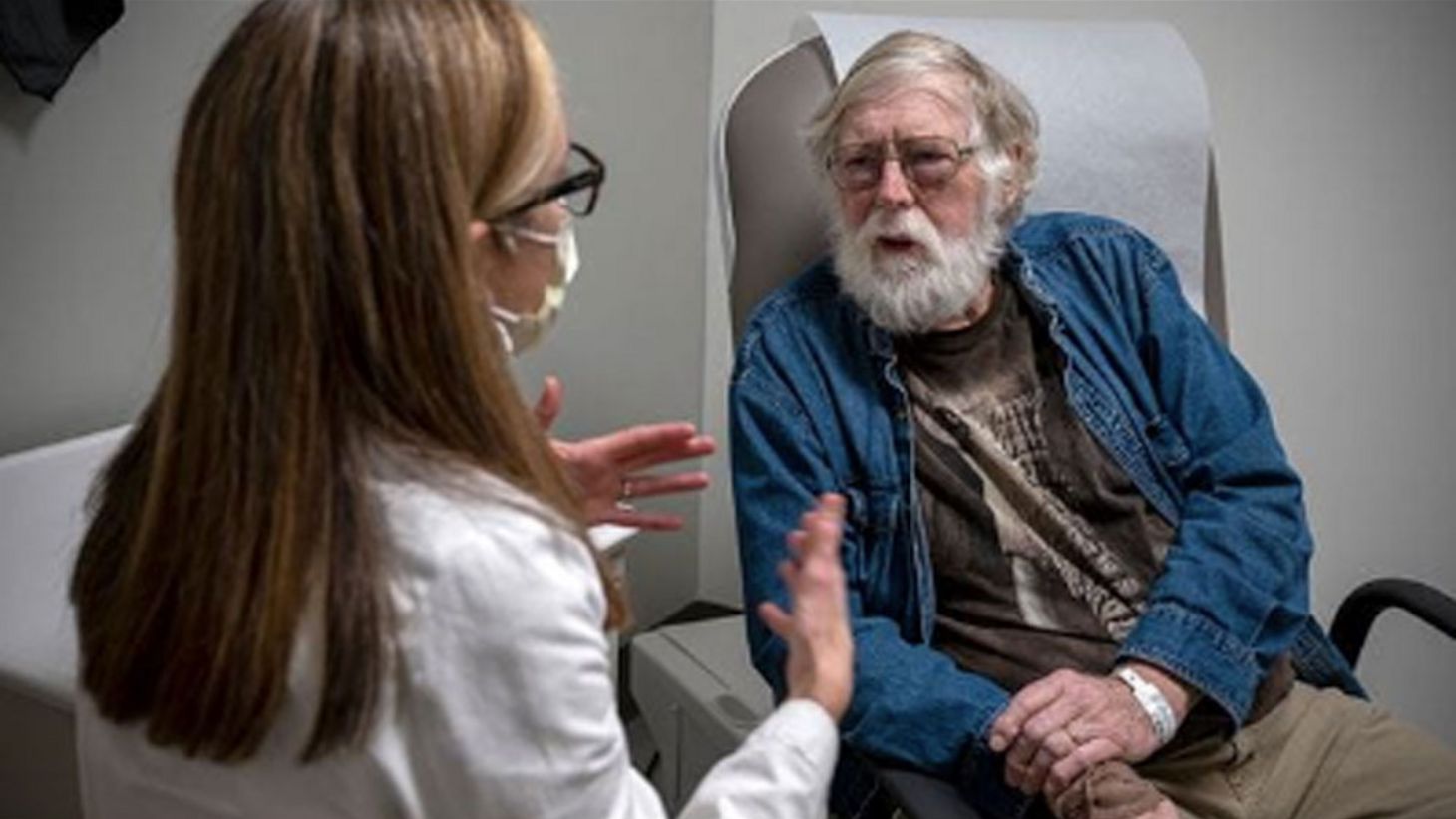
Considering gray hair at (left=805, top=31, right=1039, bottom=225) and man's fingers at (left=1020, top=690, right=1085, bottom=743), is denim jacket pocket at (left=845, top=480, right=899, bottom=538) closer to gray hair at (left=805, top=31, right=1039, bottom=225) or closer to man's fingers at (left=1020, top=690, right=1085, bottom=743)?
man's fingers at (left=1020, top=690, right=1085, bottom=743)

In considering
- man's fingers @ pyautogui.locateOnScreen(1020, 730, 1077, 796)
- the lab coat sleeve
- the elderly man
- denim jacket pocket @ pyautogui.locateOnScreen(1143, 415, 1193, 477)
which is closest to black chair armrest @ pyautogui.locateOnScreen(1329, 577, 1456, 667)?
the elderly man

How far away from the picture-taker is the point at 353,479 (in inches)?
27.5

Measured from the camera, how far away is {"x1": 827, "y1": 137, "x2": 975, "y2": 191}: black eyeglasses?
4.66 feet

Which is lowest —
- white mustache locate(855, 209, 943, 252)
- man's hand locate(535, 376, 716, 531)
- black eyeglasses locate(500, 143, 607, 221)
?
man's hand locate(535, 376, 716, 531)

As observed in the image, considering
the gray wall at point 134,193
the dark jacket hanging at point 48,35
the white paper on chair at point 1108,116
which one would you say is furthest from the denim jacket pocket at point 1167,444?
the dark jacket hanging at point 48,35

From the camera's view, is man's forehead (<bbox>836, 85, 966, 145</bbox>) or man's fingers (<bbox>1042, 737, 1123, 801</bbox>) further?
man's forehead (<bbox>836, 85, 966, 145</bbox>)

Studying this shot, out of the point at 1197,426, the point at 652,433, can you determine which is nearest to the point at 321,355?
the point at 652,433

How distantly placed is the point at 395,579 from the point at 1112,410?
0.96 metres

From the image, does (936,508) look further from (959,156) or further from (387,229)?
(387,229)

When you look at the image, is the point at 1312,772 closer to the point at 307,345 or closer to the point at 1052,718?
the point at 1052,718

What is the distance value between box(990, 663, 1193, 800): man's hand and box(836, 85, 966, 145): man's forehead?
576mm

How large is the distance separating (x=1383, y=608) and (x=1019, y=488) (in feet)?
1.56

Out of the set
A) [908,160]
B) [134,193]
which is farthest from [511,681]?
[134,193]

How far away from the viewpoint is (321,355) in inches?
27.9
